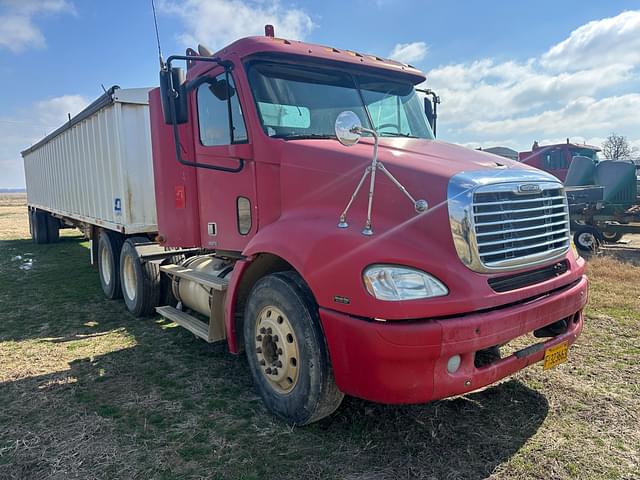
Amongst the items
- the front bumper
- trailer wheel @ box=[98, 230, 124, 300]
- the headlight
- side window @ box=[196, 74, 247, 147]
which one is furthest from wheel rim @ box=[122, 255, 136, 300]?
the headlight

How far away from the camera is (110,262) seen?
301 inches

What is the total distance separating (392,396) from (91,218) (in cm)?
754

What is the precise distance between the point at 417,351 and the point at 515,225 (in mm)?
1086

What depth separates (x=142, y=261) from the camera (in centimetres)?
646

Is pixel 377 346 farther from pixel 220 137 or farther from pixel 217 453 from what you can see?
pixel 220 137

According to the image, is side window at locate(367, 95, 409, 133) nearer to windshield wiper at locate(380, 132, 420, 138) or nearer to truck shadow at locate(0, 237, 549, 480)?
windshield wiper at locate(380, 132, 420, 138)

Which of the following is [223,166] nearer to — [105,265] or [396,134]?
[396,134]

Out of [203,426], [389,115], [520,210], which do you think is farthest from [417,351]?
[389,115]

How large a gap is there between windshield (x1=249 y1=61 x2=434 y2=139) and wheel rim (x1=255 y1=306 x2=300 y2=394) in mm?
1467

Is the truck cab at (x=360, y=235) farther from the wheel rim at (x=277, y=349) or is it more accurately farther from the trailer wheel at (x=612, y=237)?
the trailer wheel at (x=612, y=237)

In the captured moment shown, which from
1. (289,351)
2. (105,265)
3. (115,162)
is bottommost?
(289,351)

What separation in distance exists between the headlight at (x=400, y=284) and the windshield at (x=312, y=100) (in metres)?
1.53

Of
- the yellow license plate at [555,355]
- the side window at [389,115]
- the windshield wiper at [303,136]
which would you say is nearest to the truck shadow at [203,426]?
the yellow license plate at [555,355]

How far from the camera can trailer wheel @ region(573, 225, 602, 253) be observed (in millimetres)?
12023
